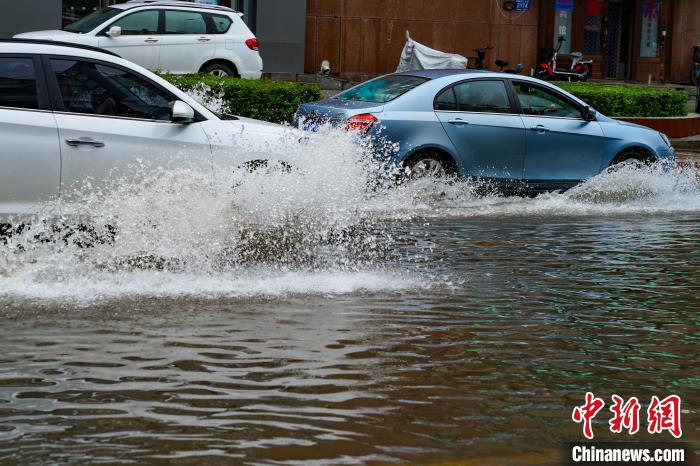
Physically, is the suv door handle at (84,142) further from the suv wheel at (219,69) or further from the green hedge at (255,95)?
the suv wheel at (219,69)

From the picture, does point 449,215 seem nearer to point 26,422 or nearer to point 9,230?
point 9,230

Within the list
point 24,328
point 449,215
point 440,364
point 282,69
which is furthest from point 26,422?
point 282,69

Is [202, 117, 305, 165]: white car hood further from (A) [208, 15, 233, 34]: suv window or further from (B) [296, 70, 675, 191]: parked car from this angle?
(A) [208, 15, 233, 34]: suv window

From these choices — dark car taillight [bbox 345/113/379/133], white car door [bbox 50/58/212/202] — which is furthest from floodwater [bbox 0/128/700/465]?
dark car taillight [bbox 345/113/379/133]

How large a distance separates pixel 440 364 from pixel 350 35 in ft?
72.1

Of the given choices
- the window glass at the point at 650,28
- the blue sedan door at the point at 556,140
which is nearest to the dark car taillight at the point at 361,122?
the blue sedan door at the point at 556,140

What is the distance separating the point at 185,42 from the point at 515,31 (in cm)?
1248

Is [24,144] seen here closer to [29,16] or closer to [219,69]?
[219,69]

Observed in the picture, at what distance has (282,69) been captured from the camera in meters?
26.4

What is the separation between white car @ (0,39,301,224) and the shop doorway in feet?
83.5

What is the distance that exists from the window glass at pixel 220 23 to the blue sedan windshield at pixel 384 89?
23.5ft

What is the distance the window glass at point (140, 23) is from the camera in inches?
743

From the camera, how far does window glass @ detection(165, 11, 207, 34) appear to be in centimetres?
1938

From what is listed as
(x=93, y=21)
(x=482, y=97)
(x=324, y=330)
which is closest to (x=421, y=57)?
(x=93, y=21)
